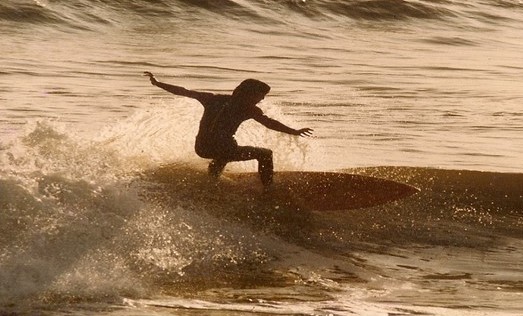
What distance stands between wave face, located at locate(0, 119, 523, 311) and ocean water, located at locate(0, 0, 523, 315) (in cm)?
2

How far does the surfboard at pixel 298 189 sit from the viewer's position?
41.4ft

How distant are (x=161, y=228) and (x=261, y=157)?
1681mm

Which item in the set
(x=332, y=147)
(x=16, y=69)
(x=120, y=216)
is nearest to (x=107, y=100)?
(x=16, y=69)

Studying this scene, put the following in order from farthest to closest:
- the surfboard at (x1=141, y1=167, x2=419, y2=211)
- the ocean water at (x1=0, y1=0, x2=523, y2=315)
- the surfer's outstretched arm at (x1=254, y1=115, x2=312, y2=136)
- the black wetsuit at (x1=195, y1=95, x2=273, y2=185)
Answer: the surfboard at (x1=141, y1=167, x2=419, y2=211)
the black wetsuit at (x1=195, y1=95, x2=273, y2=185)
the surfer's outstretched arm at (x1=254, y1=115, x2=312, y2=136)
the ocean water at (x1=0, y1=0, x2=523, y2=315)

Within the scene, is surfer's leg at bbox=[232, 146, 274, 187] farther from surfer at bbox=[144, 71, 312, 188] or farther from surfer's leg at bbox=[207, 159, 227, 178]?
surfer's leg at bbox=[207, 159, 227, 178]

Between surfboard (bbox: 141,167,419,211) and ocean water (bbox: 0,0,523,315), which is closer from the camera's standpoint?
ocean water (bbox: 0,0,523,315)

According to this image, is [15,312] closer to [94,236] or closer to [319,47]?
[94,236]

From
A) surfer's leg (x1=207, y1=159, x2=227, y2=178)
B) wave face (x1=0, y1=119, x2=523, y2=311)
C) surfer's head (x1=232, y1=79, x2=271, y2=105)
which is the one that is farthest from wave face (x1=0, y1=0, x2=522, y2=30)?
surfer's head (x1=232, y1=79, x2=271, y2=105)

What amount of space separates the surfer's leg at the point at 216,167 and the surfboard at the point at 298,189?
0.24ft

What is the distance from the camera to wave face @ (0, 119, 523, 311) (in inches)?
393

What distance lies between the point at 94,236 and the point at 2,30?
20566 mm

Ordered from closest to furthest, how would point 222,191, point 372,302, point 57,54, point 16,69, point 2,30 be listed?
point 372,302 → point 222,191 → point 16,69 → point 57,54 → point 2,30

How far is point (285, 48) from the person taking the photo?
31.8 meters

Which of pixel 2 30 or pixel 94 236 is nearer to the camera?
pixel 94 236
